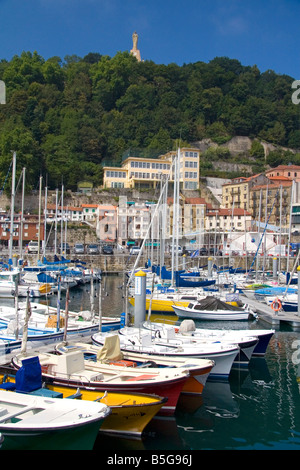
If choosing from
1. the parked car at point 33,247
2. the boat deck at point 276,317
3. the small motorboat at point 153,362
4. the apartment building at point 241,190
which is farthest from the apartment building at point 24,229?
the small motorboat at point 153,362

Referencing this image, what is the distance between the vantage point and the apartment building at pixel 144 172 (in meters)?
82.5

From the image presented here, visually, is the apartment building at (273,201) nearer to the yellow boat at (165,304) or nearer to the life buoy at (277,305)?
the life buoy at (277,305)

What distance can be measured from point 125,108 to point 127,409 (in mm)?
103190

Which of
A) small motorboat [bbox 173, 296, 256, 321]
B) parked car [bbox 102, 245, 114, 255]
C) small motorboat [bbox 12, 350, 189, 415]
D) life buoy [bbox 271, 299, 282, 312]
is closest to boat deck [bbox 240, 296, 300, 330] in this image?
life buoy [bbox 271, 299, 282, 312]

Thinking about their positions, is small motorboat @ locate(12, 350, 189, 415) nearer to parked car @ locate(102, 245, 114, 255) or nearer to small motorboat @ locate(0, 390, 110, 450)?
small motorboat @ locate(0, 390, 110, 450)

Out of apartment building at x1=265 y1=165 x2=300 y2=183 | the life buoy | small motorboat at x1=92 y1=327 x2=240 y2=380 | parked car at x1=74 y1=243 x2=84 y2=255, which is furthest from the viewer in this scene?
apartment building at x1=265 y1=165 x2=300 y2=183

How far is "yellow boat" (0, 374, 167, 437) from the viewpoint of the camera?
35.1ft

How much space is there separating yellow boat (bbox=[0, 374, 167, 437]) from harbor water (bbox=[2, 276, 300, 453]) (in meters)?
0.28

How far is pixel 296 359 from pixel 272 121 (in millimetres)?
104388

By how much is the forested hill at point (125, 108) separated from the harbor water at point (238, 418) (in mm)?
68097

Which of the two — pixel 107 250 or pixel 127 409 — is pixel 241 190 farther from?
pixel 127 409

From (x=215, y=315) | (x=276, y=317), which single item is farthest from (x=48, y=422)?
(x=276, y=317)

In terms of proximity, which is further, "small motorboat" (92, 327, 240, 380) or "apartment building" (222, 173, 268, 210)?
"apartment building" (222, 173, 268, 210)

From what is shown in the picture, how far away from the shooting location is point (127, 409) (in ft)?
35.2
